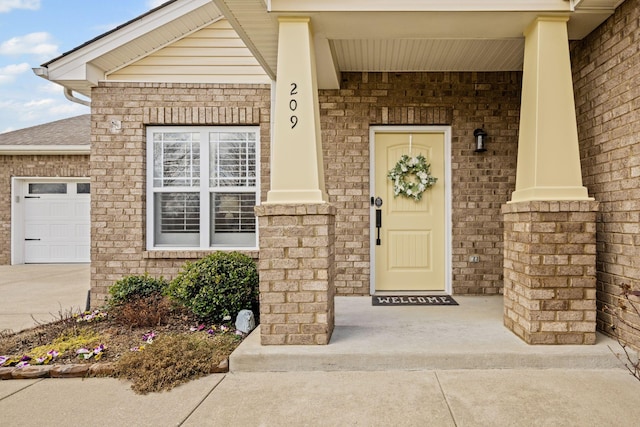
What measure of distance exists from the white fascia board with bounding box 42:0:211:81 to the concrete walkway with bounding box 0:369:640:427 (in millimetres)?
3704

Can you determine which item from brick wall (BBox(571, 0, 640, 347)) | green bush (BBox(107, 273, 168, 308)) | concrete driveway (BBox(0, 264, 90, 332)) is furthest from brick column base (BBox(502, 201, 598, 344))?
concrete driveway (BBox(0, 264, 90, 332))

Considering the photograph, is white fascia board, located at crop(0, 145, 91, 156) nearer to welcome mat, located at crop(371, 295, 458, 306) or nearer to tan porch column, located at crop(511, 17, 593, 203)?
welcome mat, located at crop(371, 295, 458, 306)

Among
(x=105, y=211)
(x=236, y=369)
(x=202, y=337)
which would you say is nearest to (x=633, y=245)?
(x=236, y=369)

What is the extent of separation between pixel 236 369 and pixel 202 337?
731 millimetres

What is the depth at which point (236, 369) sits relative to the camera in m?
3.02

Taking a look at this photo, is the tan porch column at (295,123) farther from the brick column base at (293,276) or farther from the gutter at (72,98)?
the gutter at (72,98)

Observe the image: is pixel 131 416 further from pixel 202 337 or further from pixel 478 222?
pixel 478 222

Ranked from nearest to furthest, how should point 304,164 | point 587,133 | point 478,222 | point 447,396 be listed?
point 447,396, point 304,164, point 587,133, point 478,222

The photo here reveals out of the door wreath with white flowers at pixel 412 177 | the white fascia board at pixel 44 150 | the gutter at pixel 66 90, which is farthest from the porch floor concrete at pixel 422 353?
the white fascia board at pixel 44 150

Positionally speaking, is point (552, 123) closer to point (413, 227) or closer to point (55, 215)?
point (413, 227)

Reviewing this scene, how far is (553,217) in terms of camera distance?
3.10 metres

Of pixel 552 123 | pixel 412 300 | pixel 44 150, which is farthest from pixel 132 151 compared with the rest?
pixel 44 150

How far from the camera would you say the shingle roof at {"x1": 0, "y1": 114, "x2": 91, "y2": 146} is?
9.14 m

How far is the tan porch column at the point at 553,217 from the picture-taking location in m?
3.10
